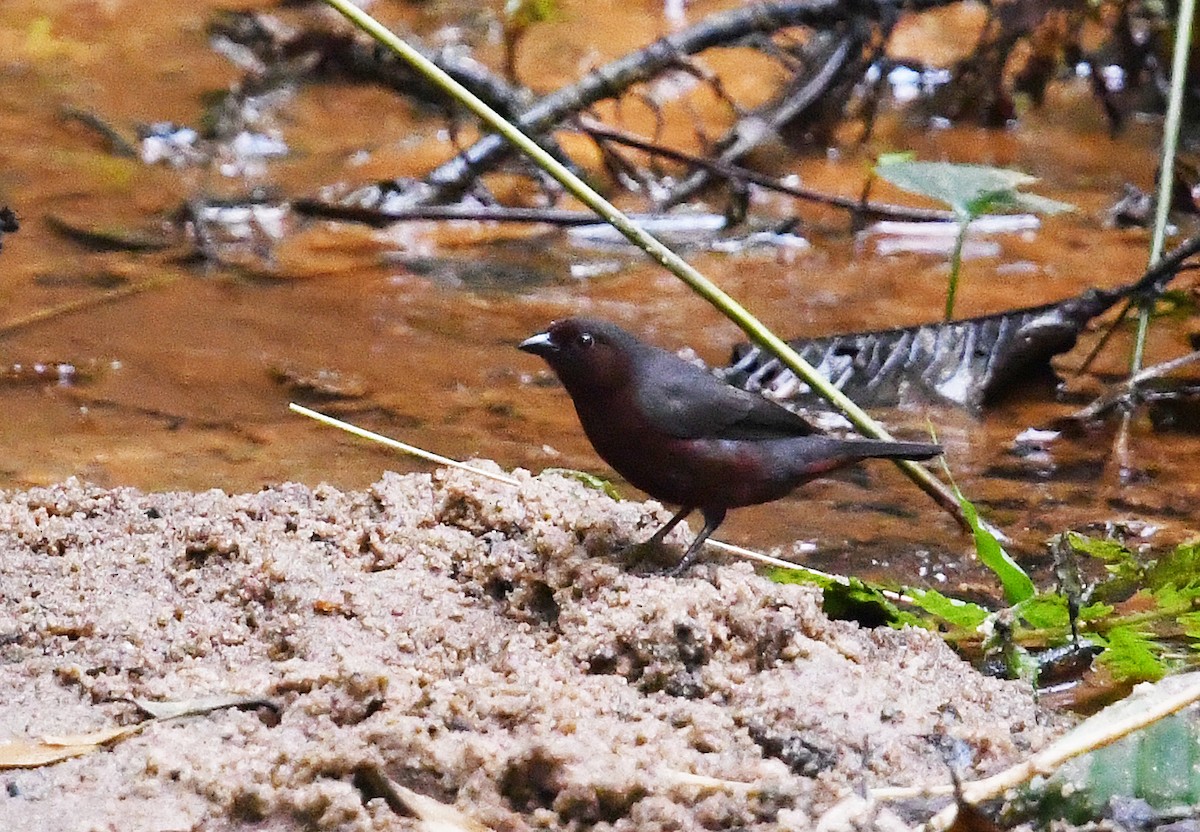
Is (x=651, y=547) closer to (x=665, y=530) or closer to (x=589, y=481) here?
(x=665, y=530)

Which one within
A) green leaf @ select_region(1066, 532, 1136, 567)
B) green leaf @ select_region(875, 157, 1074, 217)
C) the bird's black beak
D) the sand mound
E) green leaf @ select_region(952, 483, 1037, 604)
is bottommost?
the sand mound

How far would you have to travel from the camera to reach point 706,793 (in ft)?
6.97

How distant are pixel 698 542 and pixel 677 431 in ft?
0.76

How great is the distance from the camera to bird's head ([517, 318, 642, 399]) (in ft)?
10.1

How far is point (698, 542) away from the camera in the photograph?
3.04m

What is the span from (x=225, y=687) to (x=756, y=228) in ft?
15.6

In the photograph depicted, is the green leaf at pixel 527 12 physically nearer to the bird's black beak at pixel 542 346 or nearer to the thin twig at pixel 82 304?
the thin twig at pixel 82 304

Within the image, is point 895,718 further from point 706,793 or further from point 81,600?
point 81,600

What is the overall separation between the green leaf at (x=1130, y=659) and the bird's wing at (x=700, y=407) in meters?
0.83

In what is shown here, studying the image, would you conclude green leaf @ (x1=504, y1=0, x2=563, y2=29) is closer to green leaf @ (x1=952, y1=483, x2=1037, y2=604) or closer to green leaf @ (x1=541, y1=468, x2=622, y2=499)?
green leaf @ (x1=541, y1=468, x2=622, y2=499)

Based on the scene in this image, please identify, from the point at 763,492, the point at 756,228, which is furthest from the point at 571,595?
the point at 756,228

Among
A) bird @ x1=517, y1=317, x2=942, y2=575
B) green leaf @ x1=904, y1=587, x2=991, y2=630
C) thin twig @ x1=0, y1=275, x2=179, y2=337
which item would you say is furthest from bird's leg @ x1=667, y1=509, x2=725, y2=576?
thin twig @ x1=0, y1=275, x2=179, y2=337

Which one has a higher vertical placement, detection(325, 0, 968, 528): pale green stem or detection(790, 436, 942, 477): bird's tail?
detection(325, 0, 968, 528): pale green stem

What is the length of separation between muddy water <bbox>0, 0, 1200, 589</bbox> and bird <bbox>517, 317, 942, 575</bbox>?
423 millimetres
